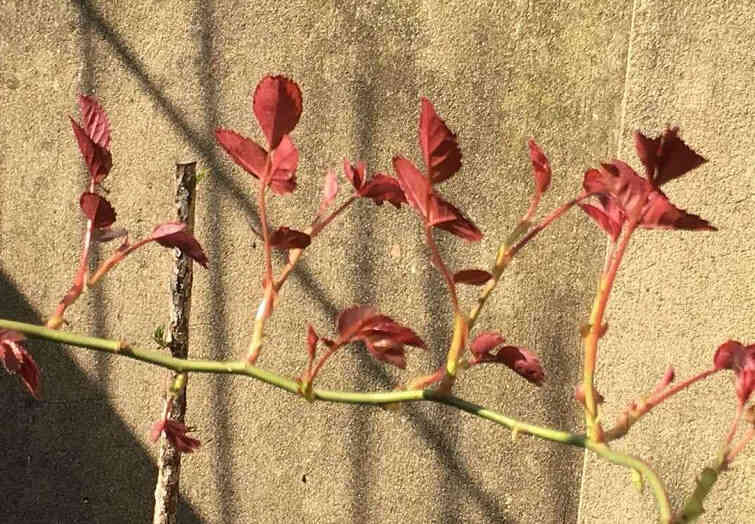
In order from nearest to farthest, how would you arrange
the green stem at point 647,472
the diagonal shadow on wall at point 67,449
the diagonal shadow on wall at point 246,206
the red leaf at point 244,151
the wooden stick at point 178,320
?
the green stem at point 647,472
the red leaf at point 244,151
the wooden stick at point 178,320
the diagonal shadow on wall at point 246,206
the diagonal shadow on wall at point 67,449

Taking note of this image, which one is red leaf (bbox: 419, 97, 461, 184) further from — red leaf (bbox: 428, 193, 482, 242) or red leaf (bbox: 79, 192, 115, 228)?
red leaf (bbox: 79, 192, 115, 228)

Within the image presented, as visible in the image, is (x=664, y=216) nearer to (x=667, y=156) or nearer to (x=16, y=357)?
(x=667, y=156)

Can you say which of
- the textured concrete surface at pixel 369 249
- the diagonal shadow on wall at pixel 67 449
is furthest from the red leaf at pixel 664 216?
the diagonal shadow on wall at pixel 67 449

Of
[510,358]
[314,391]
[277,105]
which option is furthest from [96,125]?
[510,358]

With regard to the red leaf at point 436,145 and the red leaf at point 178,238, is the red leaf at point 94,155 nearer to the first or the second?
the red leaf at point 178,238

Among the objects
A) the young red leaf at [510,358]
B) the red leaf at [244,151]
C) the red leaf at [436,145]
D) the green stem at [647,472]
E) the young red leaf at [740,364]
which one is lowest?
the green stem at [647,472]

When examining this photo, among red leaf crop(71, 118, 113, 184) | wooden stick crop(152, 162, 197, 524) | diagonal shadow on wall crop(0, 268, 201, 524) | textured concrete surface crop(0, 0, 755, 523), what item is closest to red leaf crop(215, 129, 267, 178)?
red leaf crop(71, 118, 113, 184)

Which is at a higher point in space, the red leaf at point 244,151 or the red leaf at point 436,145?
the red leaf at point 244,151

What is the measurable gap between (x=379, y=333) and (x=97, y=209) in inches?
11.8

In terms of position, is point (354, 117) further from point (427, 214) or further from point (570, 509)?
point (427, 214)

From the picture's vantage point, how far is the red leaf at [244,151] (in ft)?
3.01

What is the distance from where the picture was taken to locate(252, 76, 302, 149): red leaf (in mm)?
856

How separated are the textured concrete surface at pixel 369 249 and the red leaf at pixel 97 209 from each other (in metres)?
1.30

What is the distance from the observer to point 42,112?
249 cm
